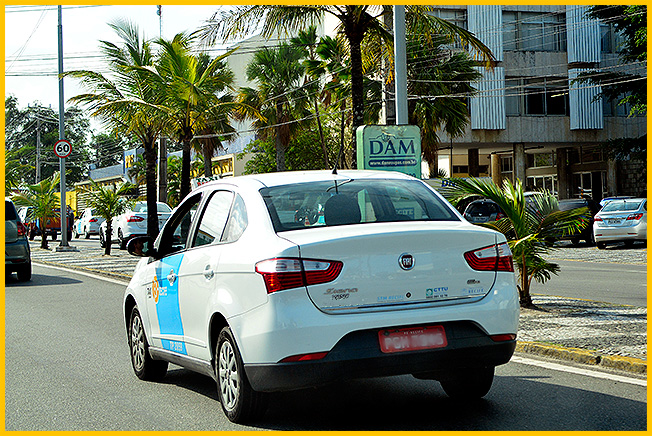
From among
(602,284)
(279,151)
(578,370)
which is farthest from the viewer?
(279,151)

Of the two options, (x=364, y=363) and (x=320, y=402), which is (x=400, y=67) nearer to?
(x=320, y=402)

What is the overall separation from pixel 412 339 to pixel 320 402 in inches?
51.7

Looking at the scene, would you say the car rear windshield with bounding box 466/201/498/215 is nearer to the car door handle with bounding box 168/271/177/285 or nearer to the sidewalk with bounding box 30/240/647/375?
the sidewalk with bounding box 30/240/647/375

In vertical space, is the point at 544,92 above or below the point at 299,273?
above

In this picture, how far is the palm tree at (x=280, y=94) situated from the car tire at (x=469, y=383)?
3557 cm

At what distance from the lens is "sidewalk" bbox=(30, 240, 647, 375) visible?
7332 mm

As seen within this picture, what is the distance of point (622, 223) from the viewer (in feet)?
83.8

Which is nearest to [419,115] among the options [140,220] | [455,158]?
[140,220]

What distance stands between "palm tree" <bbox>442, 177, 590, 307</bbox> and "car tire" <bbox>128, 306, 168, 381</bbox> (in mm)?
4606

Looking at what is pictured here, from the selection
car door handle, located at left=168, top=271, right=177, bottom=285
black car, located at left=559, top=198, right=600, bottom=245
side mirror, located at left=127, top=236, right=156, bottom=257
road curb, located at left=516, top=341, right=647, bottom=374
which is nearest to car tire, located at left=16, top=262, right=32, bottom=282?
side mirror, located at left=127, top=236, right=156, bottom=257

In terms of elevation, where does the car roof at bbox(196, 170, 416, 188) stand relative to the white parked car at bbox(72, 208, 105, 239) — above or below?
below

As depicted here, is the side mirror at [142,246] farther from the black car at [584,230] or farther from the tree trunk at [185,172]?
the black car at [584,230]

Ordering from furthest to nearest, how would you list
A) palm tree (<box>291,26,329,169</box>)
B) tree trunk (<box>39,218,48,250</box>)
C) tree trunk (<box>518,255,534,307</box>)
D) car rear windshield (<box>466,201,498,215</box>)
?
palm tree (<box>291,26,329,169</box>)
tree trunk (<box>39,218,48,250</box>)
car rear windshield (<box>466,201,498,215</box>)
tree trunk (<box>518,255,534,307</box>)

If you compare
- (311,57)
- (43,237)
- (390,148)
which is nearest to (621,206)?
(390,148)
